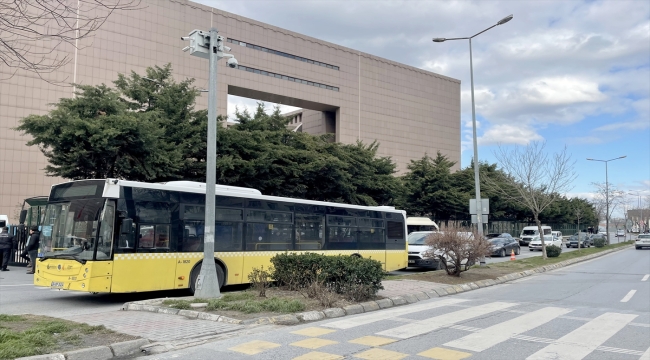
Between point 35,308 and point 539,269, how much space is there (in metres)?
19.2

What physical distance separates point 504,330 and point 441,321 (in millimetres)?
1256

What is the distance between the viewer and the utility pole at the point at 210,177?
36.6ft

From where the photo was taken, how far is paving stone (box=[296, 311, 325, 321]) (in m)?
9.51

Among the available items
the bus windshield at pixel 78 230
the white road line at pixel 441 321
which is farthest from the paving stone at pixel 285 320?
the bus windshield at pixel 78 230

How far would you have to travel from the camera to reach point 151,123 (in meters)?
20.0

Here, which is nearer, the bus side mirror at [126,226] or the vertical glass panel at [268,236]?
the bus side mirror at [126,226]

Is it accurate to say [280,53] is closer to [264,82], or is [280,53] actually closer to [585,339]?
[264,82]

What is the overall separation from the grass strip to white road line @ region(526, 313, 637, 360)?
6.47 m

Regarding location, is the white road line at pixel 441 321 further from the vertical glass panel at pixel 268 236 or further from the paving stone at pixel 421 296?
the vertical glass panel at pixel 268 236

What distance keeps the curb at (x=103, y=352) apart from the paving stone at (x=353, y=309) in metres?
4.45

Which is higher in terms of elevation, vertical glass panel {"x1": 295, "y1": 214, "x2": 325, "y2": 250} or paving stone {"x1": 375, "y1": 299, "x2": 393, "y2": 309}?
vertical glass panel {"x1": 295, "y1": 214, "x2": 325, "y2": 250}

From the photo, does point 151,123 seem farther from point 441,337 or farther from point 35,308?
point 441,337

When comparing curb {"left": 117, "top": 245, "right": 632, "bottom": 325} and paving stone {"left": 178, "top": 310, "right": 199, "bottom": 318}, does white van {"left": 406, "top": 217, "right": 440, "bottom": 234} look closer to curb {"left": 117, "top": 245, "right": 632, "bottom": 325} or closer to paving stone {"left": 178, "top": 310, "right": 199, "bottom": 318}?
curb {"left": 117, "top": 245, "right": 632, "bottom": 325}

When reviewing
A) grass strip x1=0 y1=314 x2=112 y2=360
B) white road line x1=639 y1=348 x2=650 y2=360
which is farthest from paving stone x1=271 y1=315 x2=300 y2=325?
white road line x1=639 y1=348 x2=650 y2=360
